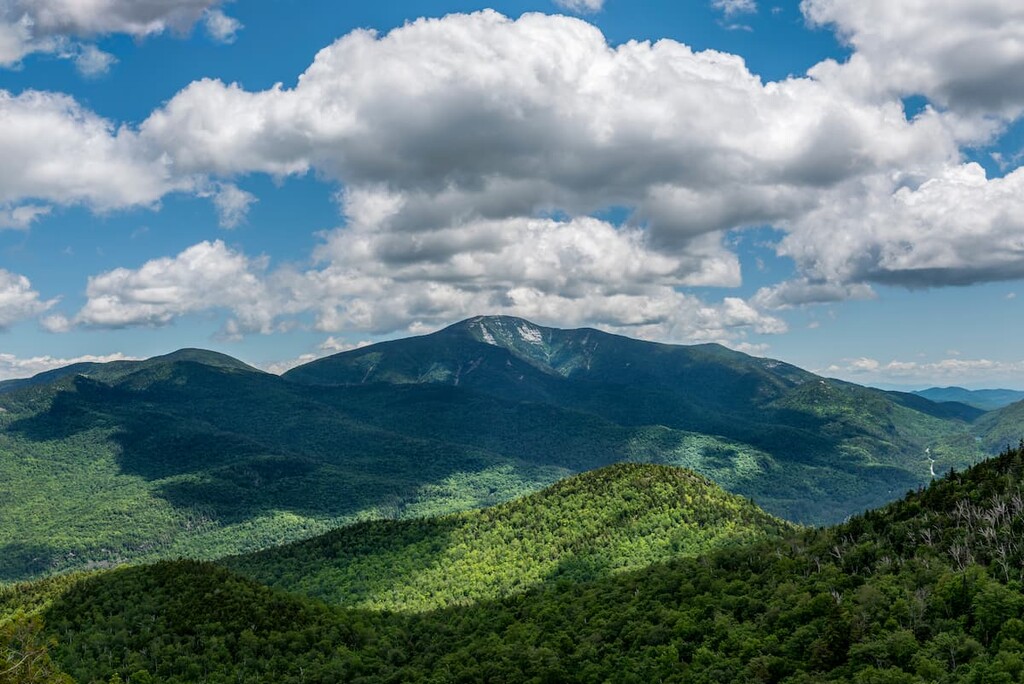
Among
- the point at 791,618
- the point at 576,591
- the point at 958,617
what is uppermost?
the point at 958,617

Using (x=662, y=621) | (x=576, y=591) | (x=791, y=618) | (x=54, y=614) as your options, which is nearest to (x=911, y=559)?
(x=791, y=618)

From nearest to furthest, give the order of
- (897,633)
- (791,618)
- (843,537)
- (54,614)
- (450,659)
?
(897,633)
(791,618)
(843,537)
(450,659)
(54,614)

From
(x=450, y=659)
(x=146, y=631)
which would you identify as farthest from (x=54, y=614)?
(x=450, y=659)

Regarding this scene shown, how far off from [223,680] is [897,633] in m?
116

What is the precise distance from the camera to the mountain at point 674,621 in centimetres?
7019

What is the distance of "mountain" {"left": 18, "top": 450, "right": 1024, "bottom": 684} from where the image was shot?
230 ft

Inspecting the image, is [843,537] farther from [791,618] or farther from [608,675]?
[608,675]

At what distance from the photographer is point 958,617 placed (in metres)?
70.9

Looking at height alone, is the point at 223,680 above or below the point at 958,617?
below

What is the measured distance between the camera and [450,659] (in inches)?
4835

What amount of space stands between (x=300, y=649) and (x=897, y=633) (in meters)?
118

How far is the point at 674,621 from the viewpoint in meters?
104

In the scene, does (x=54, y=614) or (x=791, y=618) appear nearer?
(x=791, y=618)

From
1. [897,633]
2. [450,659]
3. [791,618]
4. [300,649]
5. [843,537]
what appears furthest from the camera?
[300,649]
